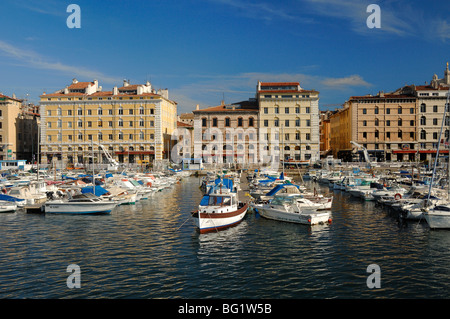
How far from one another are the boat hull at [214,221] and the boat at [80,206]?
9.94 meters

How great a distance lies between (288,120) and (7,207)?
64.1 metres

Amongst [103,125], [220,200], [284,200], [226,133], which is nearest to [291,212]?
[284,200]

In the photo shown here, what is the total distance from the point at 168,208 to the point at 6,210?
13544 millimetres

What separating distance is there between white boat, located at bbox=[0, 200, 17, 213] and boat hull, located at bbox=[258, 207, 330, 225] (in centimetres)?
2153

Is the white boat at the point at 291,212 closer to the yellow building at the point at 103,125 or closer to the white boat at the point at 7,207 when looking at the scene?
the white boat at the point at 7,207

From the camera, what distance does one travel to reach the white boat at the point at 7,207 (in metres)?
34.4

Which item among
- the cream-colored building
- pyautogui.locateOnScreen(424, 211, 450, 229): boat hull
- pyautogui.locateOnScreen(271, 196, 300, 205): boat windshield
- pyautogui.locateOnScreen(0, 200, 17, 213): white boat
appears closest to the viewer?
pyautogui.locateOnScreen(424, 211, 450, 229): boat hull

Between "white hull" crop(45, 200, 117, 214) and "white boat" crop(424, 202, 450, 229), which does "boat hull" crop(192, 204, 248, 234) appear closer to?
"white hull" crop(45, 200, 117, 214)

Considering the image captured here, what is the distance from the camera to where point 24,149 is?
318 ft

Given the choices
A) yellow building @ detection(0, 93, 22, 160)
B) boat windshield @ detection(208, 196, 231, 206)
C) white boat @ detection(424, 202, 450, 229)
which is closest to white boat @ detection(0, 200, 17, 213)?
boat windshield @ detection(208, 196, 231, 206)

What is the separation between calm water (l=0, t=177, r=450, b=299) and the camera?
53.7ft

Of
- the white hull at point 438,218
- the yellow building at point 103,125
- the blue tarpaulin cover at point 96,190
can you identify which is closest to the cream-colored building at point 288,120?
the yellow building at point 103,125
